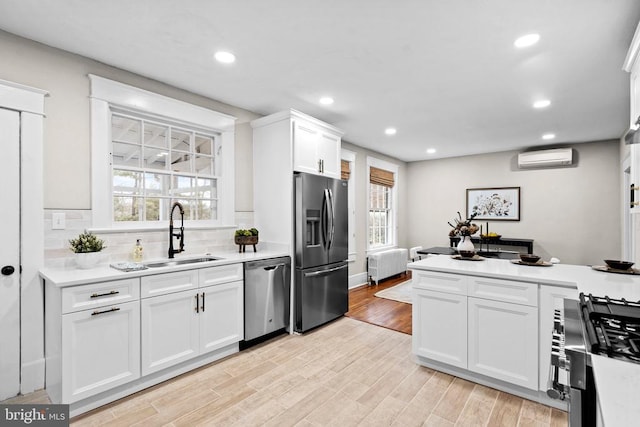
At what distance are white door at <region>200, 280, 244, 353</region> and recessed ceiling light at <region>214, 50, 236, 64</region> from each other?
1.92m

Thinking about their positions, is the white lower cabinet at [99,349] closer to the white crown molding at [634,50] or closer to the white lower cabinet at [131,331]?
the white lower cabinet at [131,331]

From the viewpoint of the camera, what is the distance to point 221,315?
2.78 metres

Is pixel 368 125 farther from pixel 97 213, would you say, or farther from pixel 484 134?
pixel 97 213

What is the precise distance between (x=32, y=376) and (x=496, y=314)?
3.40 metres

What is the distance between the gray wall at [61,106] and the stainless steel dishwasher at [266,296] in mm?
1510

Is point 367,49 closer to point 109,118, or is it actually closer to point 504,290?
point 504,290

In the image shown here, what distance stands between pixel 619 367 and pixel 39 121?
11.1ft

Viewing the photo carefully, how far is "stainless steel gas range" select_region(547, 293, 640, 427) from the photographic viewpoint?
33.9 inches

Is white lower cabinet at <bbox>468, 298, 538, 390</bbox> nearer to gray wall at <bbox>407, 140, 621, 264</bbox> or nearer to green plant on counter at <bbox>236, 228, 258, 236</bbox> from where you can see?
green plant on counter at <bbox>236, 228, 258, 236</bbox>

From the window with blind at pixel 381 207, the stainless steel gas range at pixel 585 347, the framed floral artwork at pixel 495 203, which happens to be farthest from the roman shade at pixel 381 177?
the stainless steel gas range at pixel 585 347

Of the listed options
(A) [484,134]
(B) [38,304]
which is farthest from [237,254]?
(A) [484,134]

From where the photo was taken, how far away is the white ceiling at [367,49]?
1940 mm

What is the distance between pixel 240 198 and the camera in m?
3.63

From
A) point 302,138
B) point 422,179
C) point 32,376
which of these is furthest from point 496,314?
point 422,179
